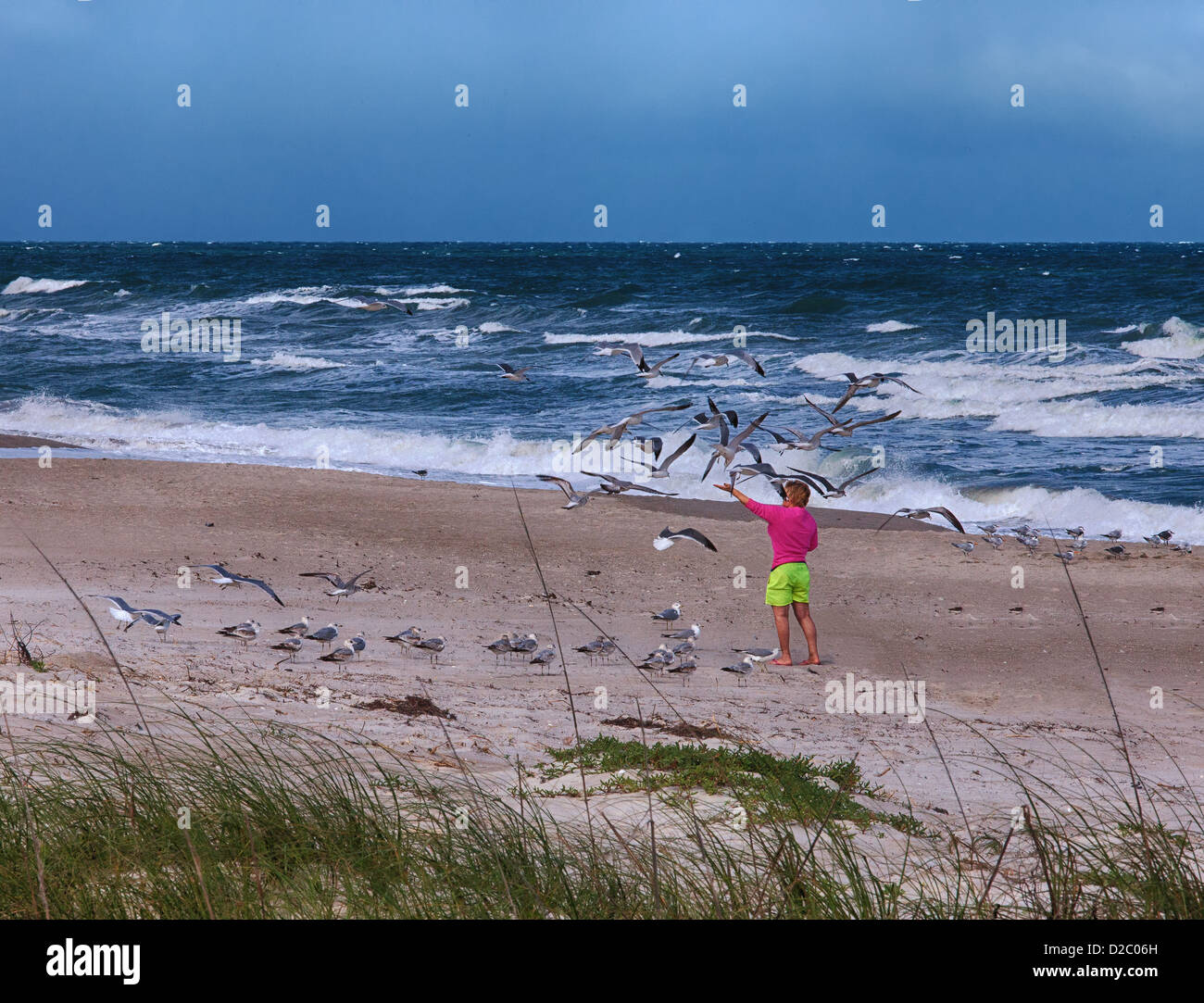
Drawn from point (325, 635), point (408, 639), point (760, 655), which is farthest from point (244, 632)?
point (760, 655)

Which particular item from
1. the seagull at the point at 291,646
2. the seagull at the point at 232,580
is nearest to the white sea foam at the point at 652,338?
the seagull at the point at 232,580

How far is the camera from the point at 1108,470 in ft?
47.7

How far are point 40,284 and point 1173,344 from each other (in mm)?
41897

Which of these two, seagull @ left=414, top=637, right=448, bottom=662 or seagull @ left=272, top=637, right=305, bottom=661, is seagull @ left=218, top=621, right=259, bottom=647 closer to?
seagull @ left=272, top=637, right=305, bottom=661

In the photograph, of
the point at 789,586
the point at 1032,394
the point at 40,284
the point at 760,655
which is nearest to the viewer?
the point at 760,655

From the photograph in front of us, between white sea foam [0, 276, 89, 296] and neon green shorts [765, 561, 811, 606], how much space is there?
42872 mm

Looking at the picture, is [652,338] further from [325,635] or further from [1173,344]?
[325,635]

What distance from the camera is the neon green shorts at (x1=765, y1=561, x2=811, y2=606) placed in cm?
763

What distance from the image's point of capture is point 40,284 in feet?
154

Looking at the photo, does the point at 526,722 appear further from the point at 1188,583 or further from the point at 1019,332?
the point at 1019,332

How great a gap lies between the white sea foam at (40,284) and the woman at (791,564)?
42765 millimetres

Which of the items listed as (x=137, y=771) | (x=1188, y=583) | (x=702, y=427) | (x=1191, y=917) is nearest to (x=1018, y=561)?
(x=1188, y=583)

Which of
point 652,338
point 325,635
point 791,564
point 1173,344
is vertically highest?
point 652,338

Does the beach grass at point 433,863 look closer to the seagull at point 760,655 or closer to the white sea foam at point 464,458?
the seagull at point 760,655
